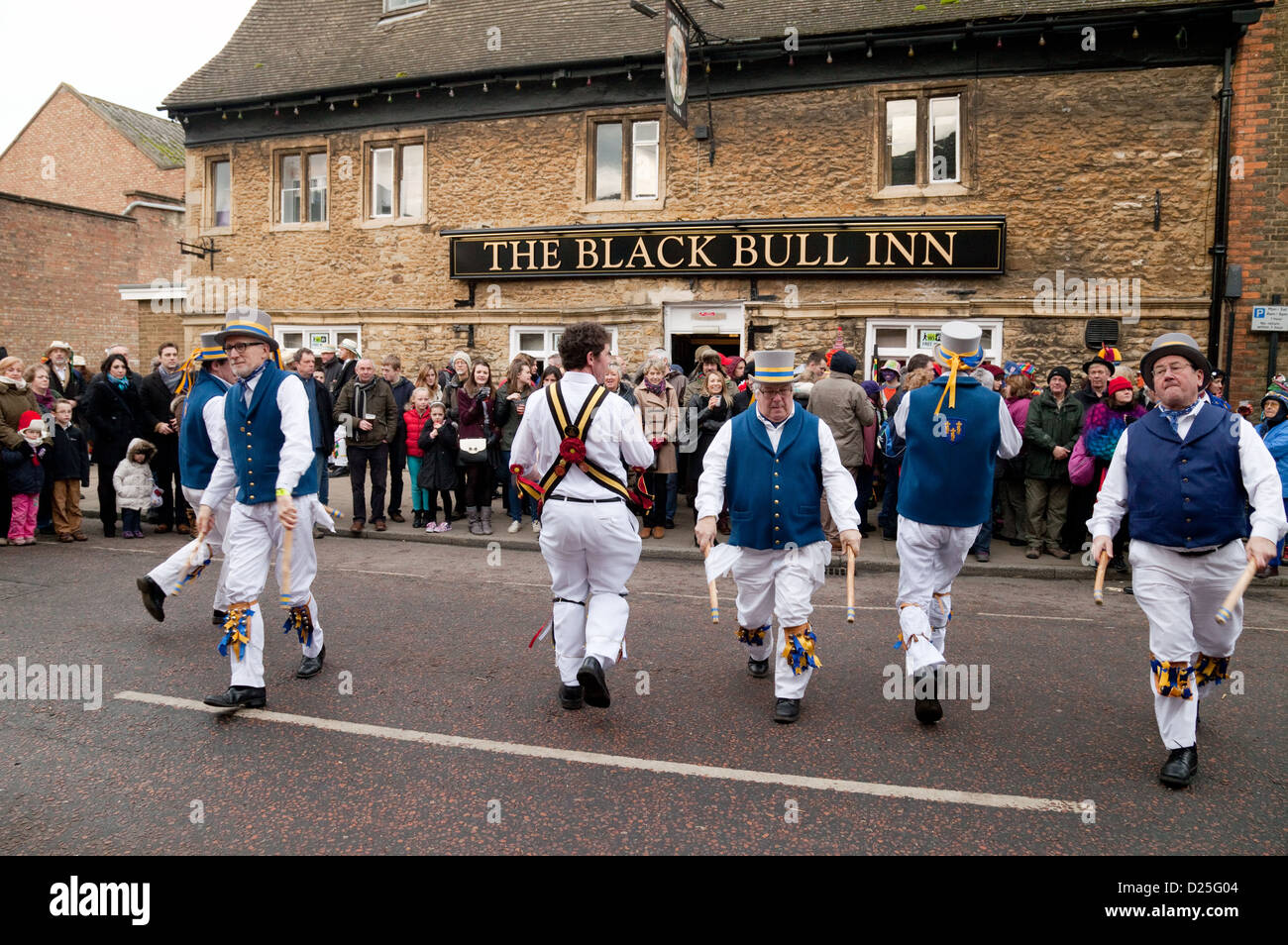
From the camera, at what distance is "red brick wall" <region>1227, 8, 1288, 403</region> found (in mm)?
12844

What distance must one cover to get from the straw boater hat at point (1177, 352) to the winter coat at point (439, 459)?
8.03 metres

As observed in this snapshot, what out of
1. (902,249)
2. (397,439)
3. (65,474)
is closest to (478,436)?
(397,439)

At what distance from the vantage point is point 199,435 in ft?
25.0

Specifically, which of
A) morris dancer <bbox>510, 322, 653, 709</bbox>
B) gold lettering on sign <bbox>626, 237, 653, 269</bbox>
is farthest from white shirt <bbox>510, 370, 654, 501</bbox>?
gold lettering on sign <bbox>626, 237, 653, 269</bbox>

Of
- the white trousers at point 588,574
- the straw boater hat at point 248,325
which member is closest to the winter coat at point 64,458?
the straw boater hat at point 248,325

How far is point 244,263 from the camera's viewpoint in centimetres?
1869

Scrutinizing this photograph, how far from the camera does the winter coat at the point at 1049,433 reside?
33.5 feet

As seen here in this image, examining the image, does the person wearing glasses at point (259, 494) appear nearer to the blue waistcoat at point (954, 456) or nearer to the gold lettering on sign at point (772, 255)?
the blue waistcoat at point (954, 456)

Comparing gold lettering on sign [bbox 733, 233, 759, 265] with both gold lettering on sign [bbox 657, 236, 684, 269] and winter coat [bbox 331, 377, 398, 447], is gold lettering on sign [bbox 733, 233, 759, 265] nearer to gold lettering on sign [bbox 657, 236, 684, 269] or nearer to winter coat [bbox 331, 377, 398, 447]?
gold lettering on sign [bbox 657, 236, 684, 269]

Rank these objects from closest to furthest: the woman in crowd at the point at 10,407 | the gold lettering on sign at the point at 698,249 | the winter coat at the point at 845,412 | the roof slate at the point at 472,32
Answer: the winter coat at the point at 845,412 → the woman in crowd at the point at 10,407 → the roof slate at the point at 472,32 → the gold lettering on sign at the point at 698,249

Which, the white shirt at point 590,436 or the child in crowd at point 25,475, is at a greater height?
the white shirt at point 590,436

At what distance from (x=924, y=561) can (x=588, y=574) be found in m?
1.96

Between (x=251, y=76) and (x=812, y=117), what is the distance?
1147 cm

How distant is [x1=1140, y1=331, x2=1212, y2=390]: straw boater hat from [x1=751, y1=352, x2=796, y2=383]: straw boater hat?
1.81 metres
